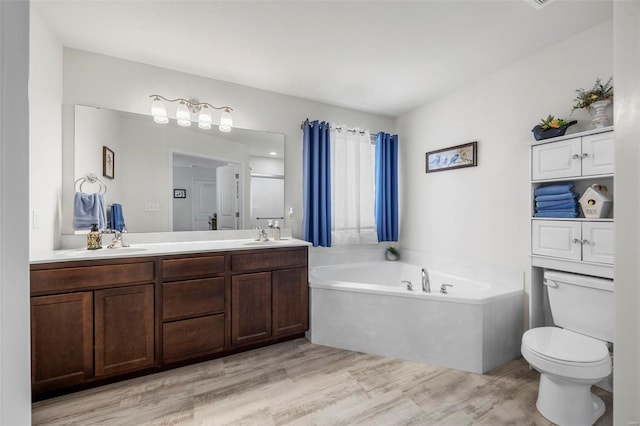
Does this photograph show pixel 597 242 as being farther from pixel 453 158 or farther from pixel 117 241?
pixel 117 241

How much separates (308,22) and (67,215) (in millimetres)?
2336

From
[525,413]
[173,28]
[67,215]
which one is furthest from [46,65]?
[525,413]

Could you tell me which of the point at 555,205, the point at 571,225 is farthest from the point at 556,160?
the point at 571,225

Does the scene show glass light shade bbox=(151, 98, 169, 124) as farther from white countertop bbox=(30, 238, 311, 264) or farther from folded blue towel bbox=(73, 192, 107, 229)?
white countertop bbox=(30, 238, 311, 264)

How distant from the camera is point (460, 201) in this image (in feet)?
9.57

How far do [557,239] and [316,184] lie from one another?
6.88 feet

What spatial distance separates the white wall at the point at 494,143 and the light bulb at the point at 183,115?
2495mm

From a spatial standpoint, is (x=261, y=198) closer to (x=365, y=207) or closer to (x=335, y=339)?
(x=365, y=207)

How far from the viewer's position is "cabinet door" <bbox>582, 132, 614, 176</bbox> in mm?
1786

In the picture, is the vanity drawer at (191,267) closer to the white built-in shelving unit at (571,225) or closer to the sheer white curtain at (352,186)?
the sheer white curtain at (352,186)

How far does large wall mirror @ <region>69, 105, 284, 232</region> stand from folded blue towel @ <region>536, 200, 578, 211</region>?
2273 mm

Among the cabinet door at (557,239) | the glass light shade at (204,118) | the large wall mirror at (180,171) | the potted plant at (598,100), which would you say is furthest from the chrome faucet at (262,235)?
the potted plant at (598,100)

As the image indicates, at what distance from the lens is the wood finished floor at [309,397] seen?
167cm

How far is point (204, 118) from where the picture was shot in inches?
104
